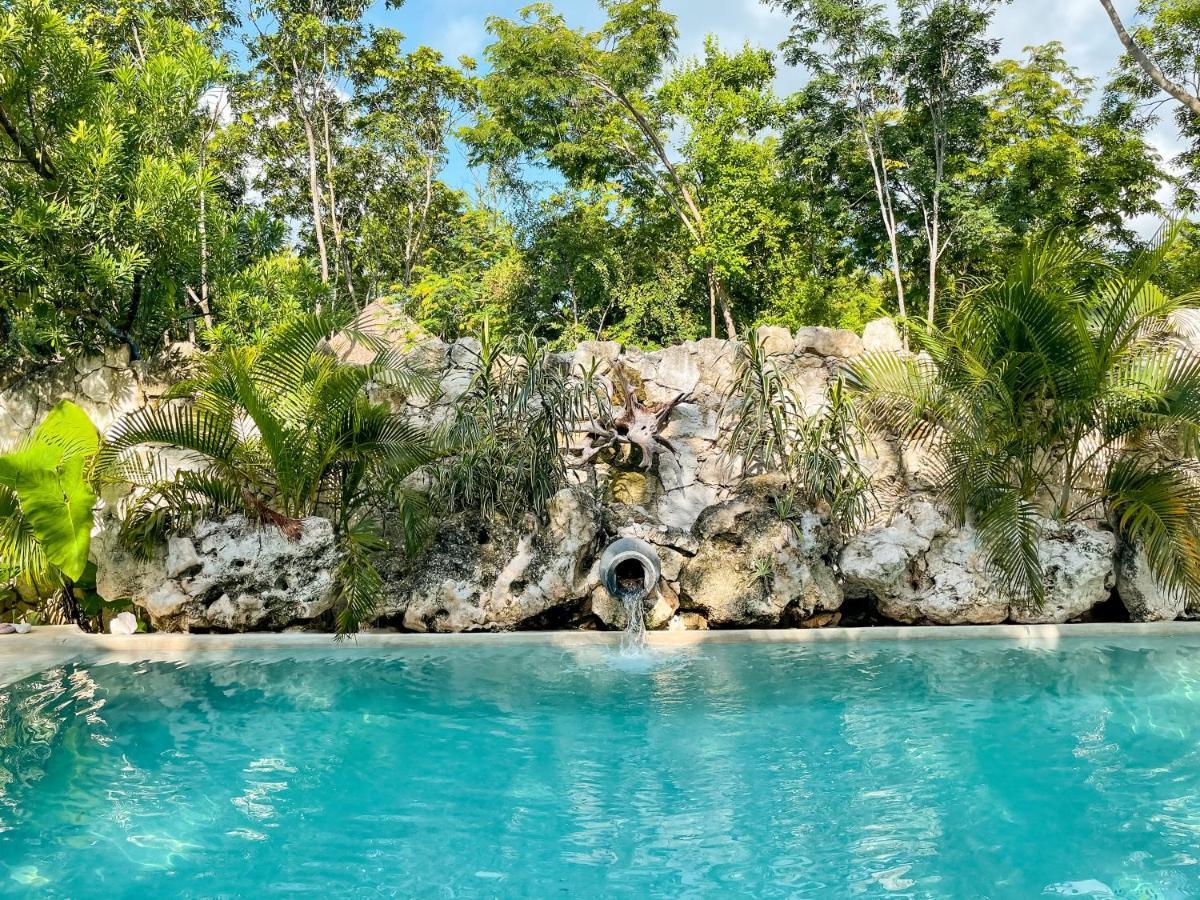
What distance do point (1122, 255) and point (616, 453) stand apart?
11.9 meters

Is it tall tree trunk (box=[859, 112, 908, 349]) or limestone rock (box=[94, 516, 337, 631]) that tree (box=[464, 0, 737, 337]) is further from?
limestone rock (box=[94, 516, 337, 631])

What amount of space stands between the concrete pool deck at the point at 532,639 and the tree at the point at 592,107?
10.6 meters

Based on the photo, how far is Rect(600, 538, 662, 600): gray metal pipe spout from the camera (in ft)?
22.6

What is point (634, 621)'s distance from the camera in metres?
6.73

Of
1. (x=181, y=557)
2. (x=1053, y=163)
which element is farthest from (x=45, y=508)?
(x=1053, y=163)

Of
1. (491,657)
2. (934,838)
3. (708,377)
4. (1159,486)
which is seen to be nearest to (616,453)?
(708,377)

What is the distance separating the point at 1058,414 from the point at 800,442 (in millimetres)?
2037

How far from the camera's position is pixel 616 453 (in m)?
8.66

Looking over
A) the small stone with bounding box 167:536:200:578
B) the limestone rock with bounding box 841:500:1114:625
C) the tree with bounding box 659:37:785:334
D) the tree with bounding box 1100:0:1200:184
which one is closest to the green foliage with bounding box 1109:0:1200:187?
the tree with bounding box 1100:0:1200:184

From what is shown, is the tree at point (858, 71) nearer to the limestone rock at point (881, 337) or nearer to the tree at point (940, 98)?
the tree at point (940, 98)

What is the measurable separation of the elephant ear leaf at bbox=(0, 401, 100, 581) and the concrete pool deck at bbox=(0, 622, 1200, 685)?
0.66 m

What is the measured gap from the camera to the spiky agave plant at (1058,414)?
6637 mm

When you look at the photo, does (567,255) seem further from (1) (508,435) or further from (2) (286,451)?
(2) (286,451)

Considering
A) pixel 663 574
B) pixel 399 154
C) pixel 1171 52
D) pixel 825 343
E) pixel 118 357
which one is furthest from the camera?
pixel 399 154
